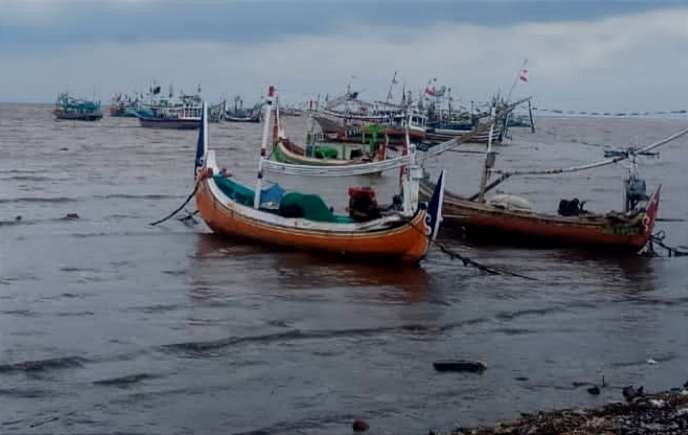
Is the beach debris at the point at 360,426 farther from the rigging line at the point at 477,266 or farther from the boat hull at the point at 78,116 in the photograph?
the boat hull at the point at 78,116

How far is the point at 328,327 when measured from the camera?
1476 centimetres

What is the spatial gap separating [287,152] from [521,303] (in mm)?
28494

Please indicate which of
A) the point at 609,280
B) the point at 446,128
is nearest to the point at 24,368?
the point at 609,280

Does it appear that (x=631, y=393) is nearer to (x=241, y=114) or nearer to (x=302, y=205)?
(x=302, y=205)

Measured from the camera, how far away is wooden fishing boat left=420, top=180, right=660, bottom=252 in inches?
862

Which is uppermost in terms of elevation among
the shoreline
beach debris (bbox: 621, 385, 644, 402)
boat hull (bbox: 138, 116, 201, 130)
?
the shoreline

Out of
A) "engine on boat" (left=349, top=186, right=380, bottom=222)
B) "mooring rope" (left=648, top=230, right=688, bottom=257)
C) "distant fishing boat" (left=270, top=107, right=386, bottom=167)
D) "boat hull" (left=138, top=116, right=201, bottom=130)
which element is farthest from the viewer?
"boat hull" (left=138, top=116, right=201, bottom=130)

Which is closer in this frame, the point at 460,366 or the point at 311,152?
the point at 460,366

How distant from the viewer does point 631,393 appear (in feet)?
36.0

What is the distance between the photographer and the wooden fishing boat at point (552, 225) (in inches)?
862

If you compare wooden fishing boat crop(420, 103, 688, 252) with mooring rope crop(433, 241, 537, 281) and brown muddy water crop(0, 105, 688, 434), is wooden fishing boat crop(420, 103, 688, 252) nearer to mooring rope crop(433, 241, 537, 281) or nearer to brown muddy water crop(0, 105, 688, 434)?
brown muddy water crop(0, 105, 688, 434)

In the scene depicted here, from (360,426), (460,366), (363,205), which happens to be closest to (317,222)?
(363,205)

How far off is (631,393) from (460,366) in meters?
2.17

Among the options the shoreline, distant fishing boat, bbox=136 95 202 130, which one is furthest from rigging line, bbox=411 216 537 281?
distant fishing boat, bbox=136 95 202 130
